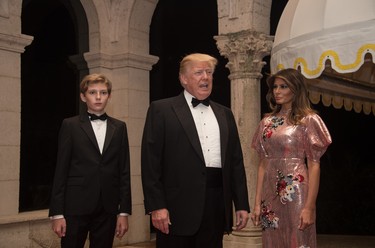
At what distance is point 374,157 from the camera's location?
1224cm

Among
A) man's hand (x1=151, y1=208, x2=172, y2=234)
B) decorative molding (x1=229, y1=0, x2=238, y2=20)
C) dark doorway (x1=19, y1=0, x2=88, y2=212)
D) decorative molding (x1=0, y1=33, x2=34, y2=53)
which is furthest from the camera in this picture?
dark doorway (x1=19, y1=0, x2=88, y2=212)

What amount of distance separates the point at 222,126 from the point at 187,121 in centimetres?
24

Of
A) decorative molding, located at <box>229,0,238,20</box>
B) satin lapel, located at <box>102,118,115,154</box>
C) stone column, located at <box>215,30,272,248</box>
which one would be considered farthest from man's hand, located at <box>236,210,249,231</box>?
decorative molding, located at <box>229,0,238,20</box>

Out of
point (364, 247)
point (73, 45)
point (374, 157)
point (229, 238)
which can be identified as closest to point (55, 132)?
point (73, 45)

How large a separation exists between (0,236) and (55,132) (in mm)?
4552

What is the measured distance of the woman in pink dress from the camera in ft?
12.1

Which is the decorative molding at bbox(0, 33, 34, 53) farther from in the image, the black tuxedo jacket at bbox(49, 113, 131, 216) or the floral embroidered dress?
the floral embroidered dress

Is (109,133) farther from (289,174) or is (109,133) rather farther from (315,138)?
(315,138)

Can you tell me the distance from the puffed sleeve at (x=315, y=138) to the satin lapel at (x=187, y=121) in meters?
0.93

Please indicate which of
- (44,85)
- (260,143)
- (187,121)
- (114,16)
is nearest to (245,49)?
(114,16)

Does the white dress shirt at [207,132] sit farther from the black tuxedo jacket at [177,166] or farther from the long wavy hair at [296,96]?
the long wavy hair at [296,96]

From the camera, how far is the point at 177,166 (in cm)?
317

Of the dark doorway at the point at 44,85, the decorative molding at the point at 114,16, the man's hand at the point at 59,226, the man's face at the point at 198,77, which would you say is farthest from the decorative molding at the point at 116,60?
the man's face at the point at 198,77

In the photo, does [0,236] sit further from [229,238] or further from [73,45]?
[73,45]
